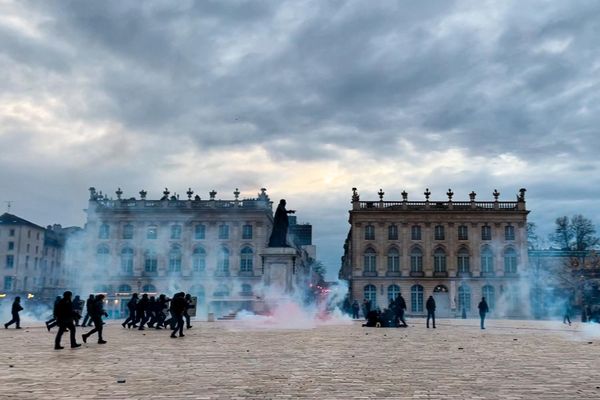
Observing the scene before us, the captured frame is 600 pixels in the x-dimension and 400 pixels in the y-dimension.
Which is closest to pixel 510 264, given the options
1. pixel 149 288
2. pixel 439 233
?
pixel 439 233

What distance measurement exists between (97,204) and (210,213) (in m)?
15.3

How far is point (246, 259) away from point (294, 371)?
67.3 m

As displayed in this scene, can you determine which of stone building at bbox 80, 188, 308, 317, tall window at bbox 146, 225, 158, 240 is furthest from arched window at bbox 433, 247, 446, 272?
tall window at bbox 146, 225, 158, 240

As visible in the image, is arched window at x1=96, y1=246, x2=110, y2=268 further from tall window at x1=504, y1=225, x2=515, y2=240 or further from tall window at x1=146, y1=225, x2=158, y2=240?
tall window at x1=504, y1=225, x2=515, y2=240

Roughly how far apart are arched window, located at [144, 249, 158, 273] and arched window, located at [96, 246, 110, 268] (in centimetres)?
480

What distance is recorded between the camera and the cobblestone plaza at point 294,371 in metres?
9.22

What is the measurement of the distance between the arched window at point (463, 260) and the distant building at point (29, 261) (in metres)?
52.3

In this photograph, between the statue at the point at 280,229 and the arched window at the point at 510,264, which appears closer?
the statue at the point at 280,229

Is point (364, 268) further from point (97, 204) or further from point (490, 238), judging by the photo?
point (97, 204)

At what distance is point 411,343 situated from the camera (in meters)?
19.4

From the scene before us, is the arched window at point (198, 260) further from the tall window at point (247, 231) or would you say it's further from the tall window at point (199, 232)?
the tall window at point (247, 231)

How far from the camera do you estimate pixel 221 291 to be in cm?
7712

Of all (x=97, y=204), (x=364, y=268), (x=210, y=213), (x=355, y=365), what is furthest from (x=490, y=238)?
(x=355, y=365)

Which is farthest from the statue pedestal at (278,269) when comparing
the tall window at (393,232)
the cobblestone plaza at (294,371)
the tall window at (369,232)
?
the tall window at (393,232)
